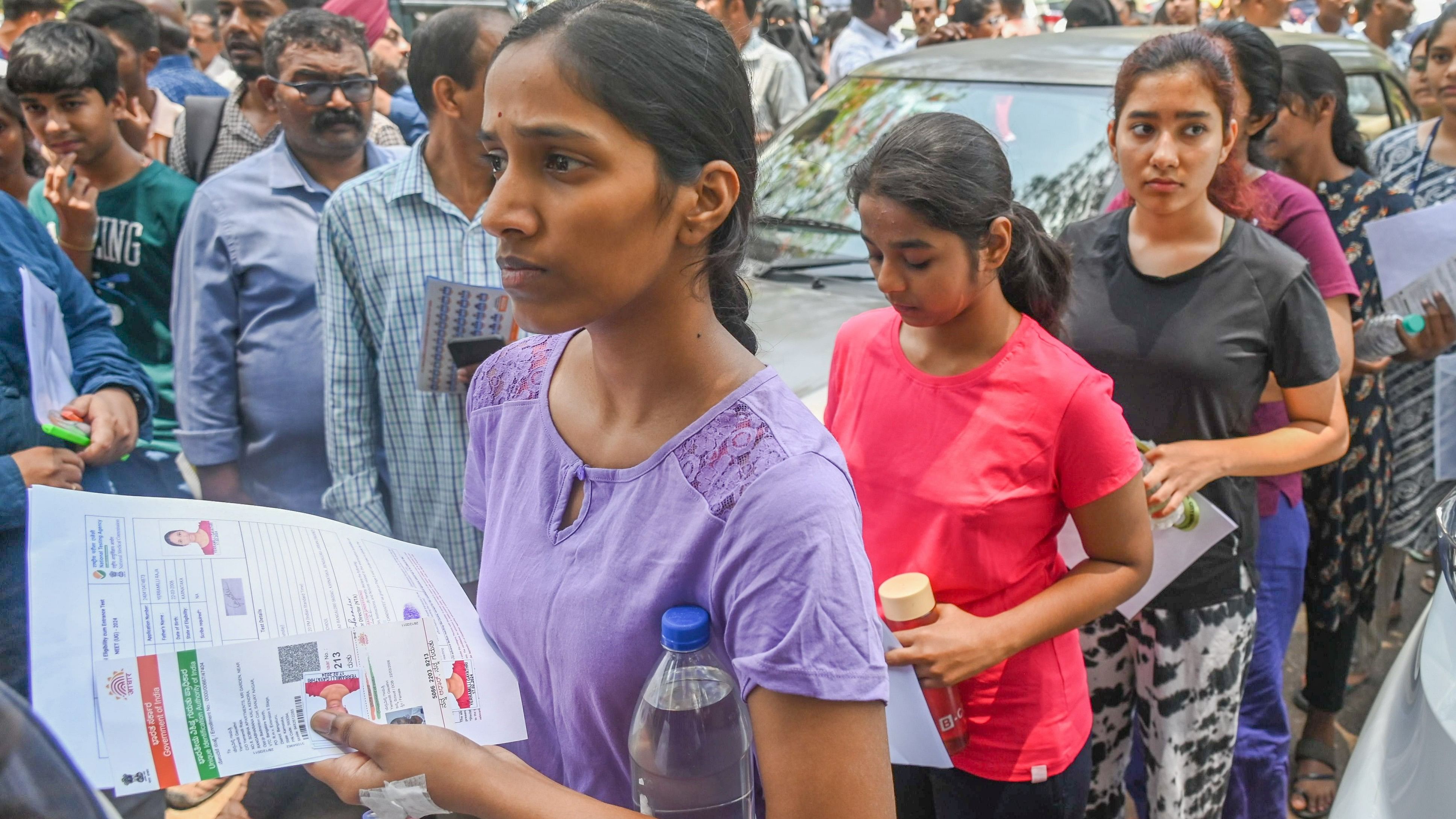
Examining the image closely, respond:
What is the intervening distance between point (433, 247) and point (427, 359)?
12.5 inches

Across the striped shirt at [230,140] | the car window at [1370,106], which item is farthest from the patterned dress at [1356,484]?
the striped shirt at [230,140]

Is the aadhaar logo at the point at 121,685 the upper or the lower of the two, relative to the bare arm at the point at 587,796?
upper

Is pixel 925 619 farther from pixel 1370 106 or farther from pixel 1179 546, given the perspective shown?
pixel 1370 106

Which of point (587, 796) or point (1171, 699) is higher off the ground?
point (587, 796)

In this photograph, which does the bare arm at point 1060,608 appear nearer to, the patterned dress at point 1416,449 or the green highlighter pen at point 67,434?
the green highlighter pen at point 67,434

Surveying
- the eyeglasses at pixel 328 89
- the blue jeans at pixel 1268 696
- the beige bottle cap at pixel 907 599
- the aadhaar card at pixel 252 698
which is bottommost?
the blue jeans at pixel 1268 696

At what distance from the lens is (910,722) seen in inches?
71.6

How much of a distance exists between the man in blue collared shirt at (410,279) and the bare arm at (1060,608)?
4.22 feet

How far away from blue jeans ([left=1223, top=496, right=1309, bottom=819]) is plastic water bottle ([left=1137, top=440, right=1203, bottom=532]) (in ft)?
1.91

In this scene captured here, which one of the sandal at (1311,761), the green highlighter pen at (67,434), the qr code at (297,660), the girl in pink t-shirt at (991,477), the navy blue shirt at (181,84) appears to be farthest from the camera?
the navy blue shirt at (181,84)

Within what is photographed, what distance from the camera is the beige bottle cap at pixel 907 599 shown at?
5.97ft

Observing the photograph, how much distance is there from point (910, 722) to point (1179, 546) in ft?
2.76

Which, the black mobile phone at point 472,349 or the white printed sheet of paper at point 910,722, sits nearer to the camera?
the white printed sheet of paper at point 910,722

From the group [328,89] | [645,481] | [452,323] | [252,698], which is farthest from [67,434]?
[645,481]
